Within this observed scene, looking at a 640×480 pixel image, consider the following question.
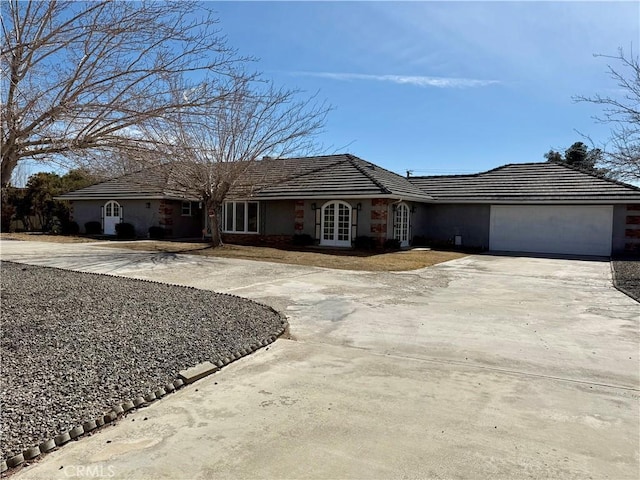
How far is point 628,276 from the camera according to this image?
41.3ft

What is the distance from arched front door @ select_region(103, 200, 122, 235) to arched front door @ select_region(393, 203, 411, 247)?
55.0 feet

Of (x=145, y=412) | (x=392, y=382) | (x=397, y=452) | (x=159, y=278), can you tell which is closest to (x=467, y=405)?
(x=392, y=382)

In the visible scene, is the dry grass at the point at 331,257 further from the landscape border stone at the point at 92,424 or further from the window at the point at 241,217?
the landscape border stone at the point at 92,424

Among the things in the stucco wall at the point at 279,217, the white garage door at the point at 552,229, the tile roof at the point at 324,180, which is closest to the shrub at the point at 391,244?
the tile roof at the point at 324,180

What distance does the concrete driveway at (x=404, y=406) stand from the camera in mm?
2863

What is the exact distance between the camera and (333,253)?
1747 cm

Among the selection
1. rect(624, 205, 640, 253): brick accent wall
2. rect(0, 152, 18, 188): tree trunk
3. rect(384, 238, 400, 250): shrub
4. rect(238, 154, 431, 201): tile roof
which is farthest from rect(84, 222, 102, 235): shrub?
rect(624, 205, 640, 253): brick accent wall

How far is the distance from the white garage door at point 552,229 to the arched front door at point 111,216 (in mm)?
21183

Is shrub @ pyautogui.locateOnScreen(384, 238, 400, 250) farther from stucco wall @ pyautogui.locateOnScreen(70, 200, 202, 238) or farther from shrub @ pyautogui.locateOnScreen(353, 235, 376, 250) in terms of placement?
stucco wall @ pyautogui.locateOnScreen(70, 200, 202, 238)

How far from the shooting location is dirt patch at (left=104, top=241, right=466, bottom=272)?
13992mm

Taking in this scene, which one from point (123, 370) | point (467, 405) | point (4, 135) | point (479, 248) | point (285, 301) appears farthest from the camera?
point (479, 248)

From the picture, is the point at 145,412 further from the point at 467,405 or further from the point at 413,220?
the point at 413,220

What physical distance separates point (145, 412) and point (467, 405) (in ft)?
8.88

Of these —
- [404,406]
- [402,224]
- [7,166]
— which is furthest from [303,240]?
[404,406]
